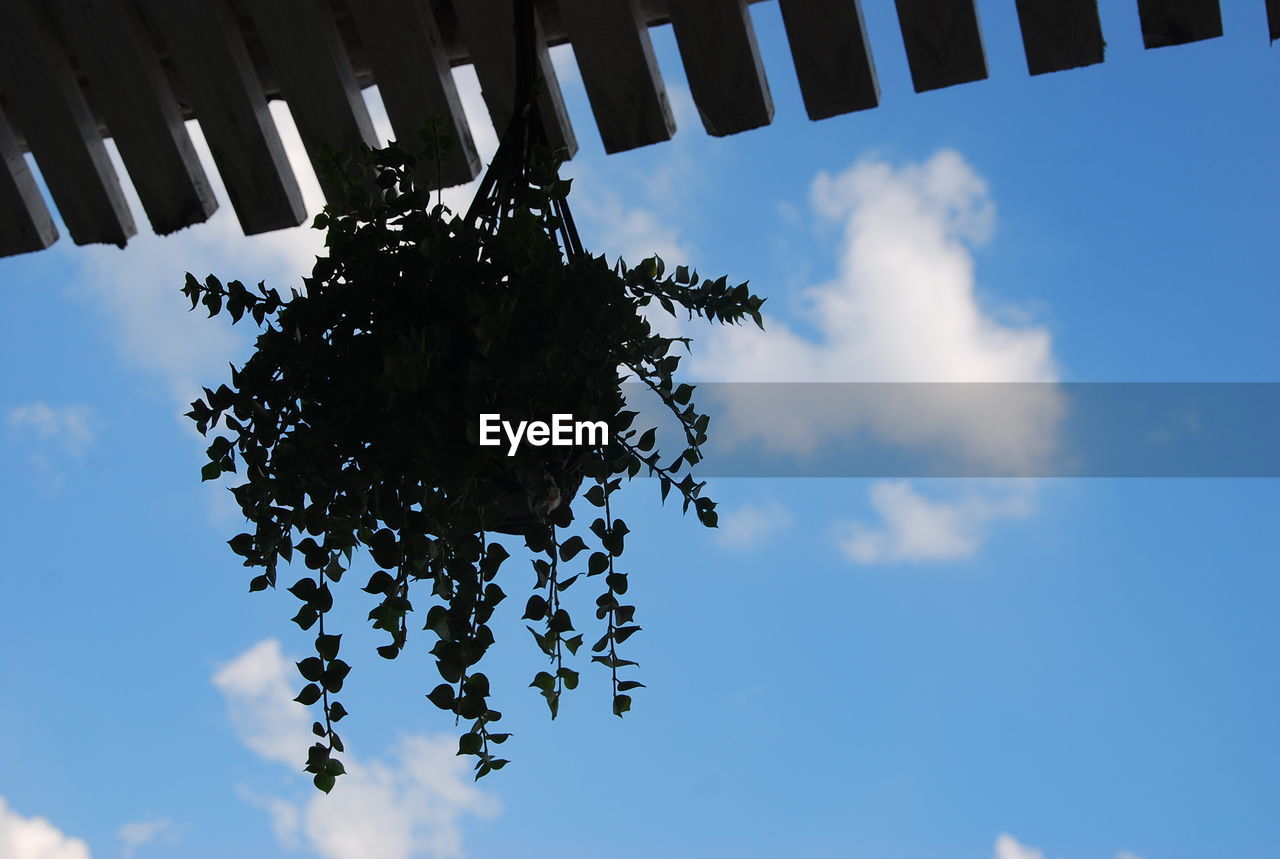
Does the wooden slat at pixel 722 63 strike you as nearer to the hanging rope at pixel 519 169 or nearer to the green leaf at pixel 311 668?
the hanging rope at pixel 519 169

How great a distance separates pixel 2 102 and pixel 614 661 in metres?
1.20

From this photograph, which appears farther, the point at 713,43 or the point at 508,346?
Result: the point at 713,43

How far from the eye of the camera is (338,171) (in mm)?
1086

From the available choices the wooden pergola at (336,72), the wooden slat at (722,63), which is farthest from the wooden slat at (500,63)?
the wooden slat at (722,63)

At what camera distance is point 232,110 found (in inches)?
55.7

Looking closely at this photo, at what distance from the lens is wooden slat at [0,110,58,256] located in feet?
5.08

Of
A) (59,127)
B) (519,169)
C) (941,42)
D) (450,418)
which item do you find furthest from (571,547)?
(59,127)

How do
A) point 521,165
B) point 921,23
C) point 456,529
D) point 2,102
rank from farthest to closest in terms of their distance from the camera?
point 2,102 → point 921,23 → point 521,165 → point 456,529

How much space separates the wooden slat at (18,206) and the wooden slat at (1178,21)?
56.9 inches

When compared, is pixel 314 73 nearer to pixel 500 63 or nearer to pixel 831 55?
pixel 500 63

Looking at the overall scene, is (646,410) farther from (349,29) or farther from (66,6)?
(66,6)

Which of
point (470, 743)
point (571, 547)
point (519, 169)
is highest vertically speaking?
point (519, 169)

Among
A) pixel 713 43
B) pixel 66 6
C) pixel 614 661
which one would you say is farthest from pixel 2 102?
pixel 614 661

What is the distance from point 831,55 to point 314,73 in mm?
630
